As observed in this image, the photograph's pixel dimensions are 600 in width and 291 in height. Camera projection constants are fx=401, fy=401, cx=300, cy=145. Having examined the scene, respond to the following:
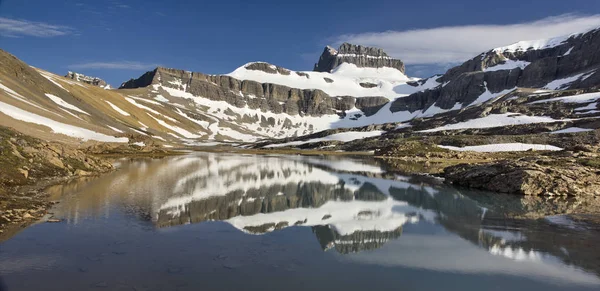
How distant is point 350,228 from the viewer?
78.7 feet

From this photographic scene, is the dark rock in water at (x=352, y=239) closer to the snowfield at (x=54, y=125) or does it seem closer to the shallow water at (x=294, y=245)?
the shallow water at (x=294, y=245)

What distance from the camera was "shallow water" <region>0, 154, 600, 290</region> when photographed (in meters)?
14.5

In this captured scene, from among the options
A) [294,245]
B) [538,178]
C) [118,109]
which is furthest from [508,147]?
[118,109]

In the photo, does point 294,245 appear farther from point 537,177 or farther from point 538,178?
point 537,177

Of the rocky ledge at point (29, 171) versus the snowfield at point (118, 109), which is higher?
the snowfield at point (118, 109)

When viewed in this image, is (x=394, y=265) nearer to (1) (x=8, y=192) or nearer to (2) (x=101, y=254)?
(2) (x=101, y=254)

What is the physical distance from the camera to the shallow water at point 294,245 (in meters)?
14.5

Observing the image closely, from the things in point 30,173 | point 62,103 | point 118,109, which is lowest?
point 30,173

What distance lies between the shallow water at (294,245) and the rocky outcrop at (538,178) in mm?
2993

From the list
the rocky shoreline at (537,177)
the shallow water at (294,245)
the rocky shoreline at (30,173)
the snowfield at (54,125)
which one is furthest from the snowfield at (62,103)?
the rocky shoreline at (537,177)

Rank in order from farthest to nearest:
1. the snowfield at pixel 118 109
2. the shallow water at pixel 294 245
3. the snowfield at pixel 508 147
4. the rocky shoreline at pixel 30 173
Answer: the snowfield at pixel 118 109, the snowfield at pixel 508 147, the rocky shoreline at pixel 30 173, the shallow water at pixel 294 245

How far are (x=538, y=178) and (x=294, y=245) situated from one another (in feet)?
90.6

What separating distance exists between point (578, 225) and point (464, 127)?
12840 centimetres

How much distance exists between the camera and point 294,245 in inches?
771
